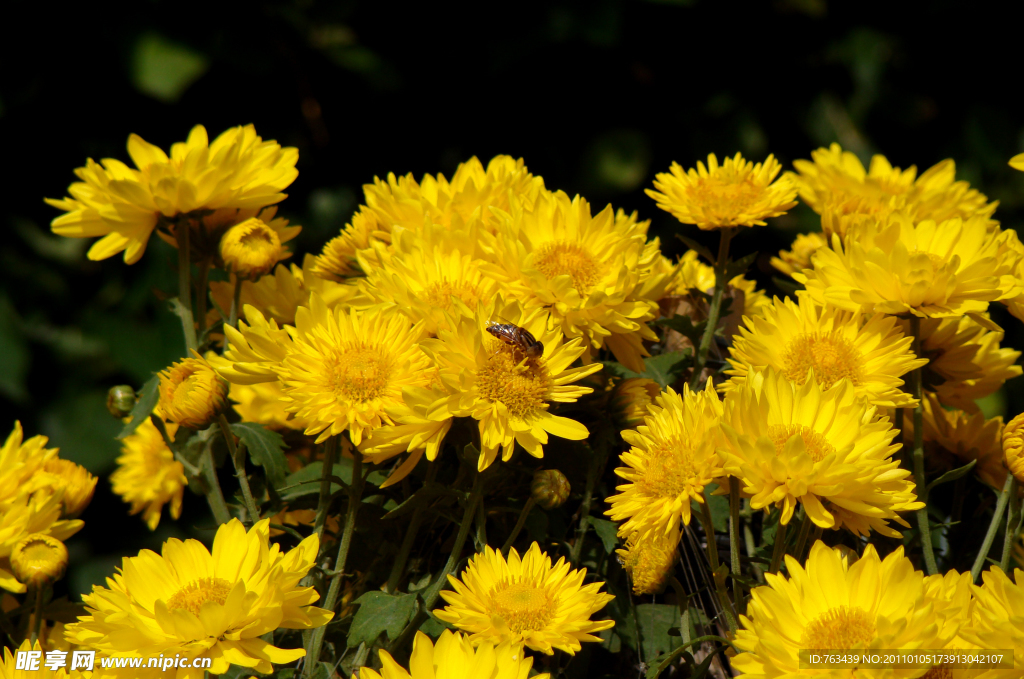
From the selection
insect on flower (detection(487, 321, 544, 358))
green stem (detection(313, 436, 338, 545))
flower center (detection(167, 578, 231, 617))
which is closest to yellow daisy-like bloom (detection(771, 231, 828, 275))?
insect on flower (detection(487, 321, 544, 358))

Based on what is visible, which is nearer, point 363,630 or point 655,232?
point 363,630

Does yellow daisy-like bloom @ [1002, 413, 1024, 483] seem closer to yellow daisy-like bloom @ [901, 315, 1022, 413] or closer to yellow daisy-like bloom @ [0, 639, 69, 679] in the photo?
yellow daisy-like bloom @ [901, 315, 1022, 413]

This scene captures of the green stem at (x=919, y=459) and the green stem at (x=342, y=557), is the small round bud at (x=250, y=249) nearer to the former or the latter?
the green stem at (x=342, y=557)

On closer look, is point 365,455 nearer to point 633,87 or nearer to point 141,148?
point 141,148

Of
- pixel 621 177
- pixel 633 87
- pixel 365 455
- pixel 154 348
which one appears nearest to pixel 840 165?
pixel 365 455

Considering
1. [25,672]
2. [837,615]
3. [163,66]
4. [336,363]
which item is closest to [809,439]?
[837,615]
